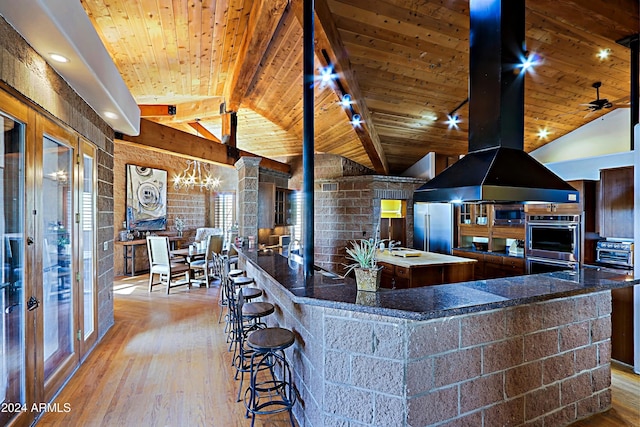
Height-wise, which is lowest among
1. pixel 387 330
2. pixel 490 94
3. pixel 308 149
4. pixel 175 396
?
pixel 175 396

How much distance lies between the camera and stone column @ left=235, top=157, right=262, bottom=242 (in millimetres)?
4891

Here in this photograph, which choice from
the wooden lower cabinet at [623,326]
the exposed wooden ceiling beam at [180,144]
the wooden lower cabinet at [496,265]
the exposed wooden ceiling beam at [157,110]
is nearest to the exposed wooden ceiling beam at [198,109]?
the exposed wooden ceiling beam at [157,110]

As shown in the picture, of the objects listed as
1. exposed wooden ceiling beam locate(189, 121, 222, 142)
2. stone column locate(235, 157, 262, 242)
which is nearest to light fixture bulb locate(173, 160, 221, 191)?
exposed wooden ceiling beam locate(189, 121, 222, 142)

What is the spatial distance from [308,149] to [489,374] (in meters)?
1.98

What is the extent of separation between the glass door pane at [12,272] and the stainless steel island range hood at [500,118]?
2.81m

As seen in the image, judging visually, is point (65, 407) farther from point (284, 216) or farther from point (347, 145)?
point (347, 145)

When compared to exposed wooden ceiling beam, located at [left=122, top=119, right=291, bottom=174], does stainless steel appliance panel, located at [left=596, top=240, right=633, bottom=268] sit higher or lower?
lower

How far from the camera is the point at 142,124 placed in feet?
14.0

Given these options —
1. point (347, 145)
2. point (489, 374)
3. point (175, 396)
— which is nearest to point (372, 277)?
point (489, 374)

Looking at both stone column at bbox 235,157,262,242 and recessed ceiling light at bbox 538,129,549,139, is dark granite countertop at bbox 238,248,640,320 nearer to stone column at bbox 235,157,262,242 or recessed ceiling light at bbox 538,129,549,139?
stone column at bbox 235,157,262,242

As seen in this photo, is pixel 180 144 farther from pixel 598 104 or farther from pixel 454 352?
pixel 598 104

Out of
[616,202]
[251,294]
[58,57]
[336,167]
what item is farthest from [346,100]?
[616,202]

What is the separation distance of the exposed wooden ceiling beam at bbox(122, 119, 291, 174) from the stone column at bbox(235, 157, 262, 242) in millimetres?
694

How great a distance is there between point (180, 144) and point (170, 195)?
342 centimetres
